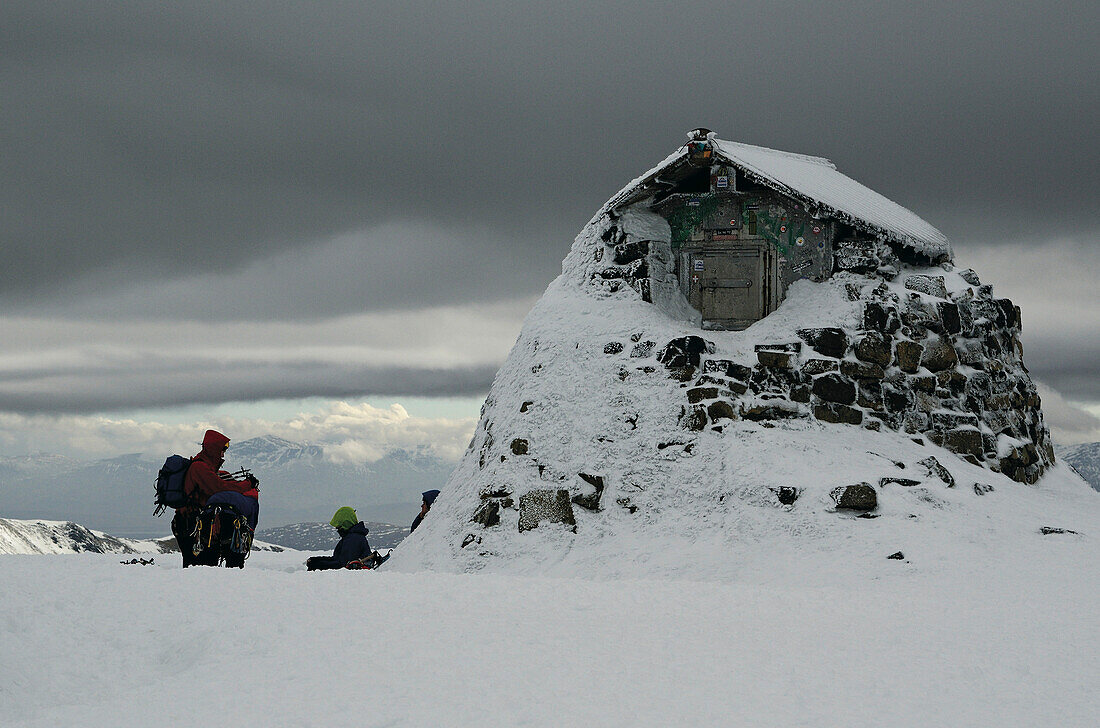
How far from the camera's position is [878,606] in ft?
30.2

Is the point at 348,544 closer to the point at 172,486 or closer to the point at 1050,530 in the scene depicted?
the point at 172,486

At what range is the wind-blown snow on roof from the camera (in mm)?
18391

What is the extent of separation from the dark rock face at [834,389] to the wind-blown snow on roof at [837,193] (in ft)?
12.1

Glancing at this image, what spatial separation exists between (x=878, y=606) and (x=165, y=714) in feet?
22.0

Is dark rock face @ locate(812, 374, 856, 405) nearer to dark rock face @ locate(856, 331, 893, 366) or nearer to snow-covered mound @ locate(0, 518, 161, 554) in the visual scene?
dark rock face @ locate(856, 331, 893, 366)

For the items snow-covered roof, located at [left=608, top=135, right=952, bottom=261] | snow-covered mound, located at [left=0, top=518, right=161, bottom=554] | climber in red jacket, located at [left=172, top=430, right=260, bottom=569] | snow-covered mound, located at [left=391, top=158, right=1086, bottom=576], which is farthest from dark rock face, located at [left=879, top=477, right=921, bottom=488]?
snow-covered mound, located at [left=0, top=518, right=161, bottom=554]

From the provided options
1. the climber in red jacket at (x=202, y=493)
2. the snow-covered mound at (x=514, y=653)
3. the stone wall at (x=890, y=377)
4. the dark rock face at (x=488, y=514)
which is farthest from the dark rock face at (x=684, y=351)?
the climber in red jacket at (x=202, y=493)

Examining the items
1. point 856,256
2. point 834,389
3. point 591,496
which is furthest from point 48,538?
point 834,389

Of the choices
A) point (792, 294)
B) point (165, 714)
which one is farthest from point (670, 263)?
point (165, 714)

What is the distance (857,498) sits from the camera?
1397 centimetres

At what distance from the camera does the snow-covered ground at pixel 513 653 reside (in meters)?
6.01

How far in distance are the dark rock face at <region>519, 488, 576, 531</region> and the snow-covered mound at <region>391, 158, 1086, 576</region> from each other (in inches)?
1.4

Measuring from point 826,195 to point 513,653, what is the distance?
14813 millimetres

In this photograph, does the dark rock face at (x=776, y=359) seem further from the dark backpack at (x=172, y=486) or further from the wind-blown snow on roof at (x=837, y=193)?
the dark backpack at (x=172, y=486)
